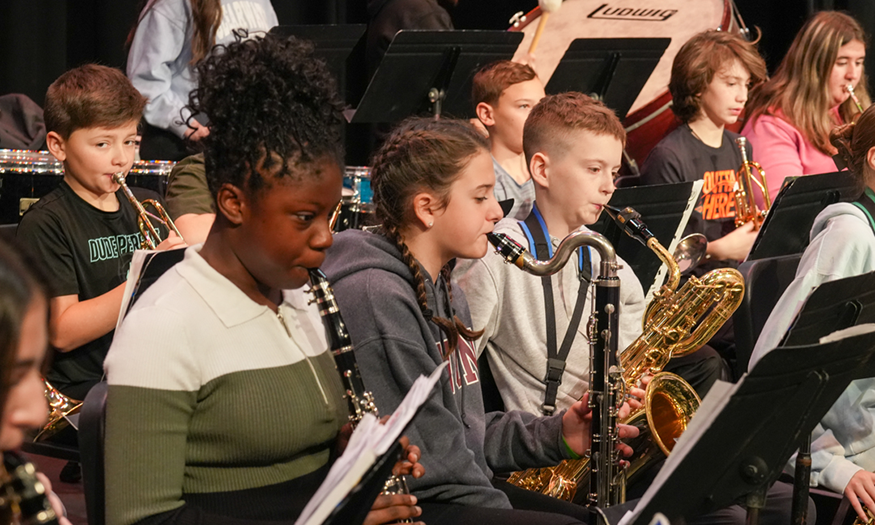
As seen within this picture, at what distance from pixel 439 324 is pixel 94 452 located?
0.75 m

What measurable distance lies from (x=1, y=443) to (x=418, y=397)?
19.7 inches

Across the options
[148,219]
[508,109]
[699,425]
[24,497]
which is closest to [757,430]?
[699,425]

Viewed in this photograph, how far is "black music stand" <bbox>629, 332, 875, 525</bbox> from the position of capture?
52.9 inches

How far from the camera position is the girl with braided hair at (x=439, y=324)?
6.15 feet

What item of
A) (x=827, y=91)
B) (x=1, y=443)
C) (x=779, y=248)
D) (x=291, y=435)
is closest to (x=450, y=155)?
(x=291, y=435)

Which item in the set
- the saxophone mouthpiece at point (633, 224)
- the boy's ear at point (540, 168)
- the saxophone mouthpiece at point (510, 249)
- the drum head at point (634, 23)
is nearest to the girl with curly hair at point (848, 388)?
the saxophone mouthpiece at point (633, 224)

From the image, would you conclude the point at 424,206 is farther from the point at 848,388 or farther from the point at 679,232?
the point at 679,232

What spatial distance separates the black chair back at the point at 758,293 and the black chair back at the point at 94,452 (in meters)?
1.77

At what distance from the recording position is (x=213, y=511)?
1.48 meters

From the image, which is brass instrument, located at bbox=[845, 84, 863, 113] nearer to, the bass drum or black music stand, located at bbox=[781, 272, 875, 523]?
the bass drum

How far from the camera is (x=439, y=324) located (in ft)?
6.56

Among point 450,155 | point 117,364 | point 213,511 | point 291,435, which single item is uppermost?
point 450,155

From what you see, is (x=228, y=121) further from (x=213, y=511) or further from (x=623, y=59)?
(x=623, y=59)

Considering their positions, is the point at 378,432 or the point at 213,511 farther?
the point at 213,511
